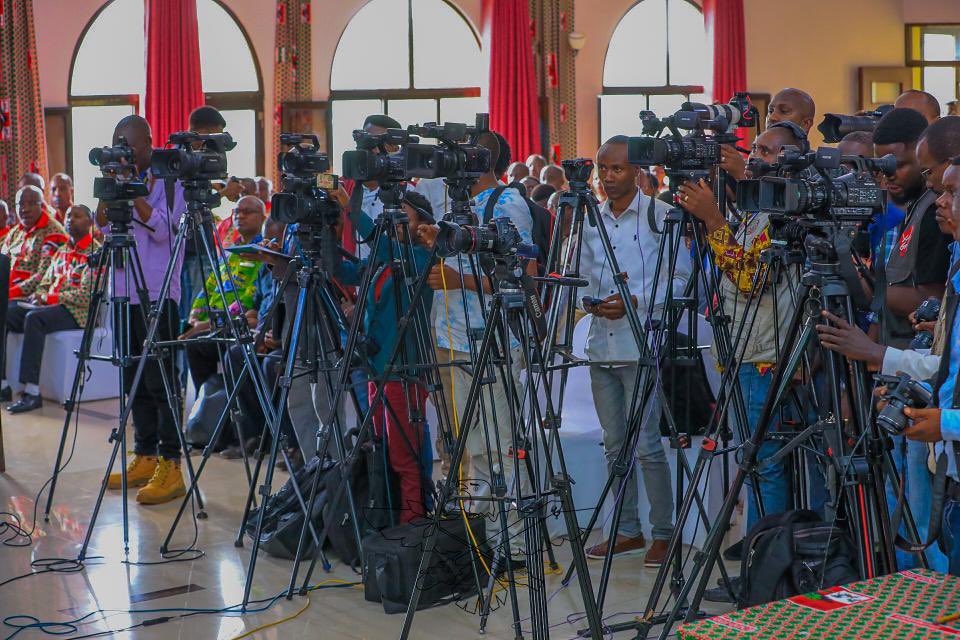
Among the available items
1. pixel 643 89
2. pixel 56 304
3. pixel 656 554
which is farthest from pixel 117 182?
pixel 643 89

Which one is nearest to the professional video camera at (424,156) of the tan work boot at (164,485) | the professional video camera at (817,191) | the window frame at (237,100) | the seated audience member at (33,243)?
the professional video camera at (817,191)

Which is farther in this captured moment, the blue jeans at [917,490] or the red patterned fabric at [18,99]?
the red patterned fabric at [18,99]

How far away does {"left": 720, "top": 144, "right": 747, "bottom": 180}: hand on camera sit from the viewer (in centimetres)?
358

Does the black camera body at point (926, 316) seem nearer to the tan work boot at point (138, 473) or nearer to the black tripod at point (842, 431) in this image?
the black tripod at point (842, 431)

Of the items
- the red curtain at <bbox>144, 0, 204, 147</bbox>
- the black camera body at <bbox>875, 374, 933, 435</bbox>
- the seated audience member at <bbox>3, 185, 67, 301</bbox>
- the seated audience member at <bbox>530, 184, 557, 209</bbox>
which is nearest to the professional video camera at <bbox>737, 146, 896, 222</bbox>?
the black camera body at <bbox>875, 374, 933, 435</bbox>

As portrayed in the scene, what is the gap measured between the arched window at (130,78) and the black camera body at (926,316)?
9366mm

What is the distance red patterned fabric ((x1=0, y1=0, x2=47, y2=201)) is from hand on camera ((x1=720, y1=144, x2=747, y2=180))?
28.5 ft

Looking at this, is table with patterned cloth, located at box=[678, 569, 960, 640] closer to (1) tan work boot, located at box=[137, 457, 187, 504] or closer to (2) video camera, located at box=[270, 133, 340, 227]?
(2) video camera, located at box=[270, 133, 340, 227]

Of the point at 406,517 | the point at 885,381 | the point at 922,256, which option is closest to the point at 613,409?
the point at 406,517

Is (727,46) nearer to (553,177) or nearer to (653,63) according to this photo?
(653,63)

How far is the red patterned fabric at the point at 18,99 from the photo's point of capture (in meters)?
10.6

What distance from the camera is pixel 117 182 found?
14.6ft

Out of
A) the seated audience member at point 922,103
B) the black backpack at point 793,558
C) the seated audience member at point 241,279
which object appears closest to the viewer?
the black backpack at point 793,558

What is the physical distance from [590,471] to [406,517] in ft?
Result: 2.65
